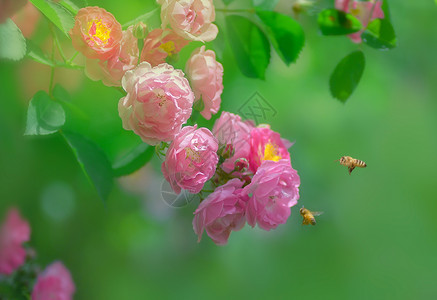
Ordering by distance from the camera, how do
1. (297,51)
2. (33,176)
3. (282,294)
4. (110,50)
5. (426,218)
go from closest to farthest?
1. (110,50)
2. (297,51)
3. (33,176)
4. (282,294)
5. (426,218)

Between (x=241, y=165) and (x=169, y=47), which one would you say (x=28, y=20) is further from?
(x=241, y=165)

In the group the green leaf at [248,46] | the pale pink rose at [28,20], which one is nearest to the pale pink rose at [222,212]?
the green leaf at [248,46]

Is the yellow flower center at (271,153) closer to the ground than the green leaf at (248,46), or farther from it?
closer to the ground

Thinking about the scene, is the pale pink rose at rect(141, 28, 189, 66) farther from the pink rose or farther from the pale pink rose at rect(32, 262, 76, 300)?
the pale pink rose at rect(32, 262, 76, 300)

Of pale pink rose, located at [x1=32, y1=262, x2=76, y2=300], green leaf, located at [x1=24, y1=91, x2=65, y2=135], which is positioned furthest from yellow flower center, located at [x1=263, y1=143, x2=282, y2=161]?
pale pink rose, located at [x1=32, y1=262, x2=76, y2=300]

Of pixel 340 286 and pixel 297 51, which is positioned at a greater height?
pixel 297 51

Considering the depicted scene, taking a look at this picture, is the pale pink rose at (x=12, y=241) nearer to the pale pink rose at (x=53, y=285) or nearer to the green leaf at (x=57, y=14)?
the pale pink rose at (x=53, y=285)

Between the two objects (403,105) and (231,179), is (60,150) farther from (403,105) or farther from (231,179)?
(403,105)

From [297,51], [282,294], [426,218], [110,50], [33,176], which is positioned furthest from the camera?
[426,218]

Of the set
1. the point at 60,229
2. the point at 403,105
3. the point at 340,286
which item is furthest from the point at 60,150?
the point at 403,105
